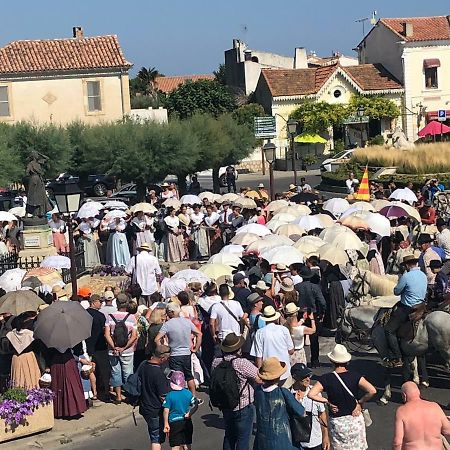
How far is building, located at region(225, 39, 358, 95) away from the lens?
251ft

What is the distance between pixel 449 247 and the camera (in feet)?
54.7

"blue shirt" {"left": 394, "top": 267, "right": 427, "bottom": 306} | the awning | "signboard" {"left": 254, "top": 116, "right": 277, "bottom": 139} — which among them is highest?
the awning

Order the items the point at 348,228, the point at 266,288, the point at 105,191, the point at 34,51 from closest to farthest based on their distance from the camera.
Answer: the point at 266,288 → the point at 348,228 → the point at 105,191 → the point at 34,51

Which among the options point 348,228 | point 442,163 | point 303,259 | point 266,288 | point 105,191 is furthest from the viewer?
Answer: point 105,191

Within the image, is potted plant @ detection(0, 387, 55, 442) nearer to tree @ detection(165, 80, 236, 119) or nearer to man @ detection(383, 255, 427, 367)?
man @ detection(383, 255, 427, 367)

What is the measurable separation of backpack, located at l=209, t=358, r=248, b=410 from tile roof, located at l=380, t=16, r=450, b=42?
54.9 metres

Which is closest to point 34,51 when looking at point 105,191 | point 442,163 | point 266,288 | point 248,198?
point 105,191

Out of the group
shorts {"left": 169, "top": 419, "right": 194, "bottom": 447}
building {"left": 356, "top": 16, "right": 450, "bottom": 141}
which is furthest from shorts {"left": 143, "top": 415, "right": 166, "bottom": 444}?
building {"left": 356, "top": 16, "right": 450, "bottom": 141}

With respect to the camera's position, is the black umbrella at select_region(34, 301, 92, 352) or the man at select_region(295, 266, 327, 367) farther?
the man at select_region(295, 266, 327, 367)

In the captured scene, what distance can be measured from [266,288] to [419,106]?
5054cm

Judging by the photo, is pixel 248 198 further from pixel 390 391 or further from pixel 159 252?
pixel 390 391

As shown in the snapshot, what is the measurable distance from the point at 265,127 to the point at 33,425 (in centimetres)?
4717

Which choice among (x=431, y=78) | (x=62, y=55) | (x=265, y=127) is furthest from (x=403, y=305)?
(x=431, y=78)

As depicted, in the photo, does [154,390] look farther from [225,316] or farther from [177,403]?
[225,316]
